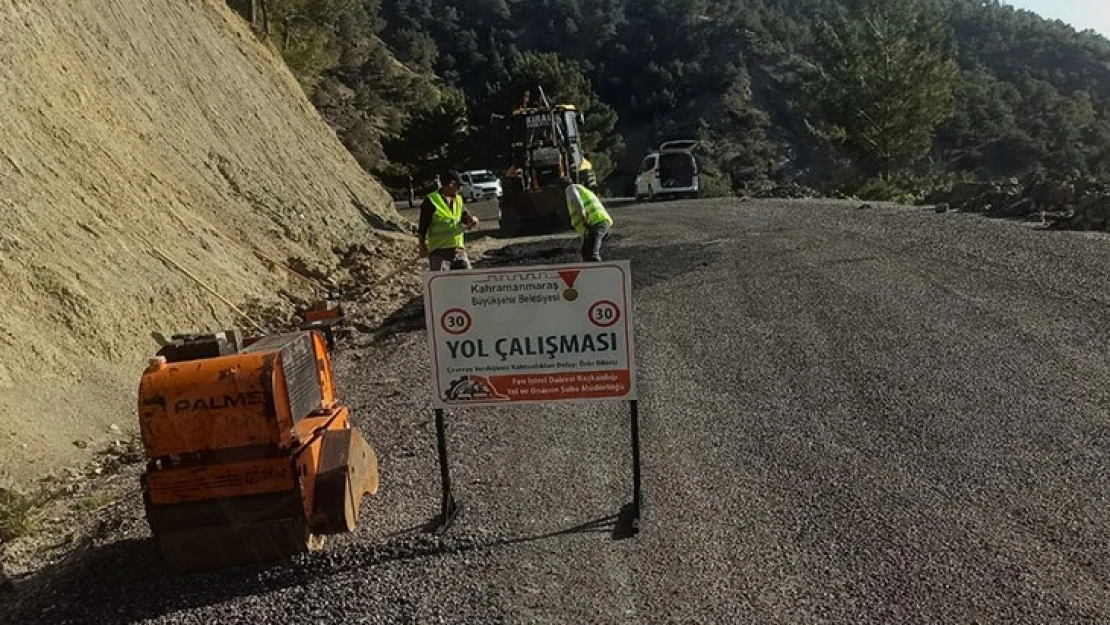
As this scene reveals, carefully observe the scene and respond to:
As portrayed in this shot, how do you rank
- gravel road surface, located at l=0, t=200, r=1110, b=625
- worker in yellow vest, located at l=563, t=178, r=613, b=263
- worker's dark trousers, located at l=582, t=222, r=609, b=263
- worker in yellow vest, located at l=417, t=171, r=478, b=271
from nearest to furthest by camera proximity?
gravel road surface, located at l=0, t=200, r=1110, b=625, worker in yellow vest, located at l=417, t=171, r=478, b=271, worker in yellow vest, located at l=563, t=178, r=613, b=263, worker's dark trousers, located at l=582, t=222, r=609, b=263

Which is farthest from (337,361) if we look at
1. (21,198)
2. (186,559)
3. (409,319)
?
(186,559)

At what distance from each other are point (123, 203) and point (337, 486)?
8374 mm

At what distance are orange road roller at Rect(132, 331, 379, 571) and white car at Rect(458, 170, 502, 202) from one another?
38882 millimetres

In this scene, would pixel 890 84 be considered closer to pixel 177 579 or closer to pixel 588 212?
pixel 588 212

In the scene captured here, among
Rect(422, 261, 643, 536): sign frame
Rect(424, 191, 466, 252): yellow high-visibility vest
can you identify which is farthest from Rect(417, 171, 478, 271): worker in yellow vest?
Rect(422, 261, 643, 536): sign frame

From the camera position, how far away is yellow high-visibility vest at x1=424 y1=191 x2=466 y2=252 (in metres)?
11.5

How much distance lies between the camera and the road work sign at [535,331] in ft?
19.0

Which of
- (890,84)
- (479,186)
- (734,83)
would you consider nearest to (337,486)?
(479,186)

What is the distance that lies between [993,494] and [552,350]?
9.11 feet

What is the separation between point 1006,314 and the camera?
398 inches

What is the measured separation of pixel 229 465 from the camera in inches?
207

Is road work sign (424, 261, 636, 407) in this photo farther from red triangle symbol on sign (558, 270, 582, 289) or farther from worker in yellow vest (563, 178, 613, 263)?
worker in yellow vest (563, 178, 613, 263)

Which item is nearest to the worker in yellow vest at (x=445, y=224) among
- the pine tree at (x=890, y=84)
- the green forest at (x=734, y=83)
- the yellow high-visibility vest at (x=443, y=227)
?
the yellow high-visibility vest at (x=443, y=227)

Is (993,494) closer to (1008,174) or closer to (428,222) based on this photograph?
(428,222)
